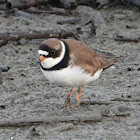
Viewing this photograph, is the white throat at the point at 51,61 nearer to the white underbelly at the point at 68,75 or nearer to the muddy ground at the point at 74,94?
the white underbelly at the point at 68,75

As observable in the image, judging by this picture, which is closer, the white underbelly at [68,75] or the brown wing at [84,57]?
the white underbelly at [68,75]

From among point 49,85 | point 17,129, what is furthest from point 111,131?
point 49,85

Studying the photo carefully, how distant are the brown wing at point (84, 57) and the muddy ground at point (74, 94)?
0.50m

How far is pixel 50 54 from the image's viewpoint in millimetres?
4969

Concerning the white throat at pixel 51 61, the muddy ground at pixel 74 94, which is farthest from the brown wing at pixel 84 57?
the muddy ground at pixel 74 94

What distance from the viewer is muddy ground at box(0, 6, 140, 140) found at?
4805 mm

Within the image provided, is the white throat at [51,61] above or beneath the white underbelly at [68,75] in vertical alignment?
above

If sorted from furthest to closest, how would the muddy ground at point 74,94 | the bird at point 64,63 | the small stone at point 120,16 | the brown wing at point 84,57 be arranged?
the small stone at point 120,16 → the brown wing at point 84,57 → the bird at point 64,63 → the muddy ground at point 74,94

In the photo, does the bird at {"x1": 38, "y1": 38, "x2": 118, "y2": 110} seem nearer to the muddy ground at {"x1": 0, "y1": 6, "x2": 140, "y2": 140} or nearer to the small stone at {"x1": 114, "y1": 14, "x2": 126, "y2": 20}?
the muddy ground at {"x1": 0, "y1": 6, "x2": 140, "y2": 140}

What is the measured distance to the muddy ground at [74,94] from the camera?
4.80 metres

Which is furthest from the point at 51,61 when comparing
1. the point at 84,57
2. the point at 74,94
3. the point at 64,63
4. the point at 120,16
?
the point at 120,16

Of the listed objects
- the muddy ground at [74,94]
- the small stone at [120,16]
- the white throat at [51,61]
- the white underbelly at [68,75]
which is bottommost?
the small stone at [120,16]

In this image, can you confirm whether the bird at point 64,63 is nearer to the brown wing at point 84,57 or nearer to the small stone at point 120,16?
the brown wing at point 84,57

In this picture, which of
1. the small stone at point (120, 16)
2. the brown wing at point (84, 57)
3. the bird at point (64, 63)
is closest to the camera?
the bird at point (64, 63)
